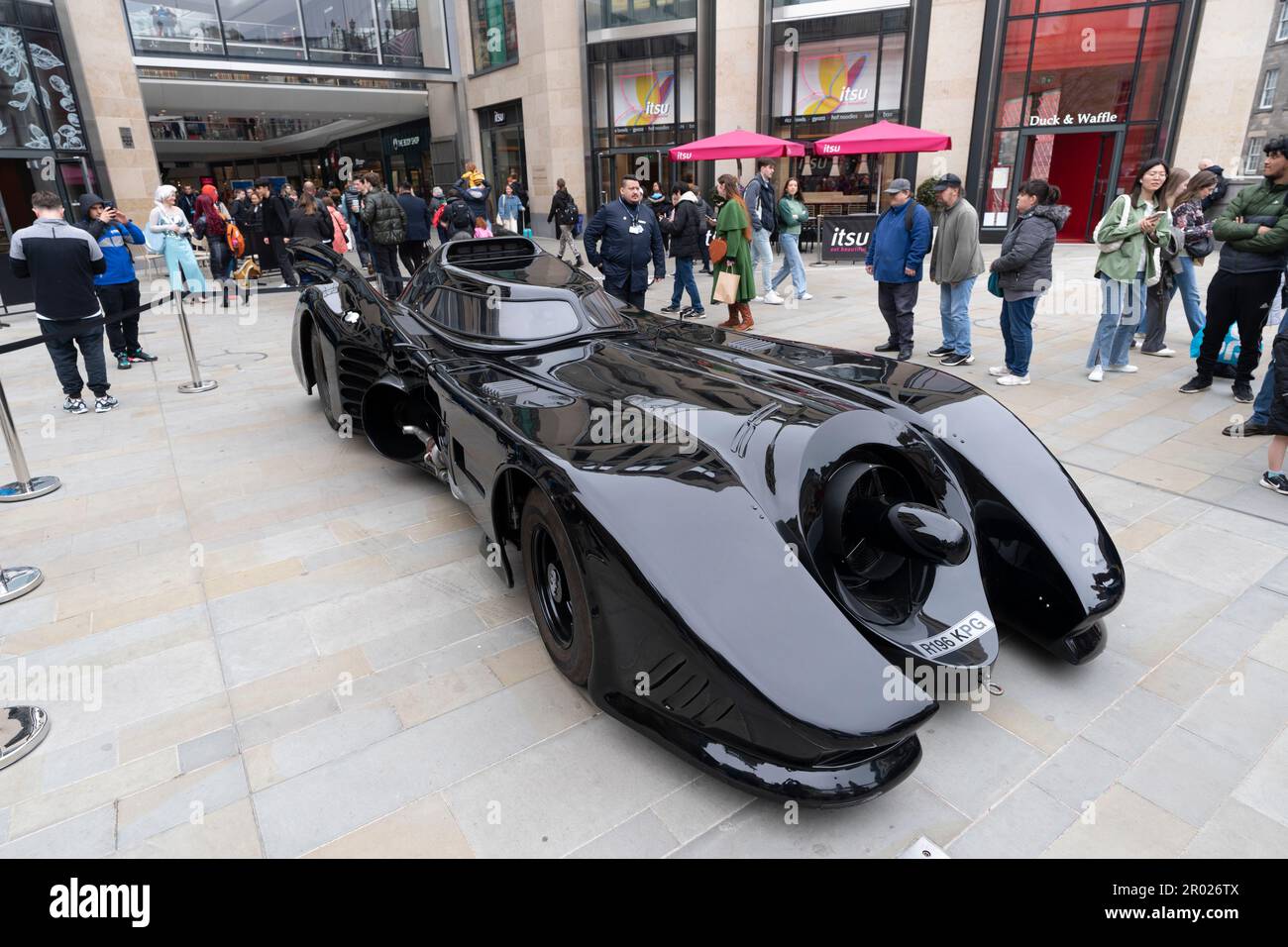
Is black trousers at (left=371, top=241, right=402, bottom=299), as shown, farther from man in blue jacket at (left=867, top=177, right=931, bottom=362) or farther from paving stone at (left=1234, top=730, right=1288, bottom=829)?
paving stone at (left=1234, top=730, right=1288, bottom=829)

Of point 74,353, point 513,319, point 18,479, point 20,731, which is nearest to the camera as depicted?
point 20,731

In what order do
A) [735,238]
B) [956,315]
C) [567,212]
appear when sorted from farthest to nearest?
[567,212] < [735,238] < [956,315]

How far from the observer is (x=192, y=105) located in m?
21.1

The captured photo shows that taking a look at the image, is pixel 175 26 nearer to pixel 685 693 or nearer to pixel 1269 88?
pixel 685 693

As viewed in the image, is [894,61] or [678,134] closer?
[894,61]

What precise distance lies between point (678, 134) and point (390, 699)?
1995cm

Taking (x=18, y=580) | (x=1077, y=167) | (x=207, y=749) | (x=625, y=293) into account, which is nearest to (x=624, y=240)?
(x=625, y=293)

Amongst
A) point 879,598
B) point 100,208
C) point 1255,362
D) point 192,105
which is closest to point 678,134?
point 192,105

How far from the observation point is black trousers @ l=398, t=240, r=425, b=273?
1199cm

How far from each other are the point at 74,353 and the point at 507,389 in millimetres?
5564

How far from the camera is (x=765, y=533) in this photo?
7.96 ft

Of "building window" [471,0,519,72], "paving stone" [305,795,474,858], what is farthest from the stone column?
"paving stone" [305,795,474,858]

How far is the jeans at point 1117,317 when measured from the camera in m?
6.55
